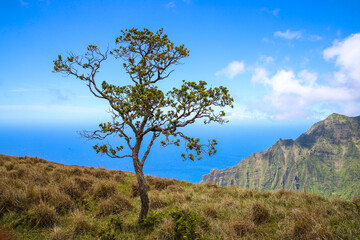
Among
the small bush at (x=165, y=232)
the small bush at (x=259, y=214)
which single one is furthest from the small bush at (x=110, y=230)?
the small bush at (x=259, y=214)

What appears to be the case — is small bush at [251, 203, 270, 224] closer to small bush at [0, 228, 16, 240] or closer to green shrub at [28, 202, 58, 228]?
green shrub at [28, 202, 58, 228]

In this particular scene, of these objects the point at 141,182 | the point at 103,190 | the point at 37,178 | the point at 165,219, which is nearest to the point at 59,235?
the point at 141,182

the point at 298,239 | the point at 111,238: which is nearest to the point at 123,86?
the point at 111,238

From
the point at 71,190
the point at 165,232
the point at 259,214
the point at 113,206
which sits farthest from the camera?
the point at 71,190

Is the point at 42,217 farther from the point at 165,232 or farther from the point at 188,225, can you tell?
the point at 188,225

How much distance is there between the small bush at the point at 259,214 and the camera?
7066mm

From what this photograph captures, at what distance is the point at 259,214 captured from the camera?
722cm

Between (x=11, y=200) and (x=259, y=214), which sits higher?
(x=11, y=200)

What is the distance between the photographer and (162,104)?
654 cm

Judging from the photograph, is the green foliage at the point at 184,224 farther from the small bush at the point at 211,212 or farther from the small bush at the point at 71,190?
the small bush at the point at 71,190

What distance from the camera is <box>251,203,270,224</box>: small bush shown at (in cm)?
707

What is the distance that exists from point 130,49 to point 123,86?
6.50 ft

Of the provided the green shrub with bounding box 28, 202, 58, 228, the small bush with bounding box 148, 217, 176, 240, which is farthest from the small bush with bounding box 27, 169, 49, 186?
the small bush with bounding box 148, 217, 176, 240

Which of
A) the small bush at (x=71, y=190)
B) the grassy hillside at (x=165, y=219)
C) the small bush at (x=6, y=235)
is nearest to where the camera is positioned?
the grassy hillside at (x=165, y=219)
